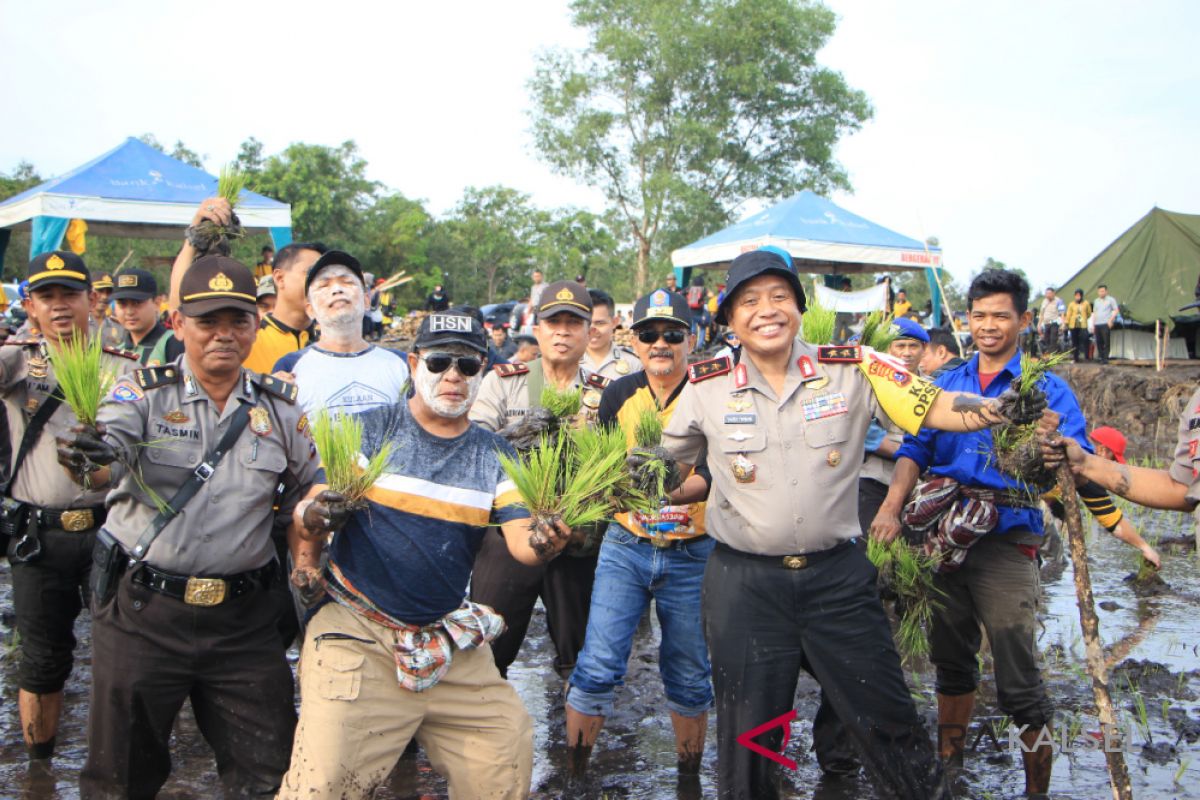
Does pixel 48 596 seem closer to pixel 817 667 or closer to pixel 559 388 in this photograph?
pixel 559 388

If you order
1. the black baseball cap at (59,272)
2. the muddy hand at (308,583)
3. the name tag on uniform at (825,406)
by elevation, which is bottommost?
the muddy hand at (308,583)

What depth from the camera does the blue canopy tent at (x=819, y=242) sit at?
63.2ft

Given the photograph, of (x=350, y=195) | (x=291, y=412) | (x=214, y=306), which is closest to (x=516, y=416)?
(x=291, y=412)

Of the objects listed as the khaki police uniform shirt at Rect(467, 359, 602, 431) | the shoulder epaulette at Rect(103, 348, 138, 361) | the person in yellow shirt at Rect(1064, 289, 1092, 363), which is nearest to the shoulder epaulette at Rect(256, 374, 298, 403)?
the shoulder epaulette at Rect(103, 348, 138, 361)

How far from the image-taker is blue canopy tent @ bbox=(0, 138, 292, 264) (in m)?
14.5

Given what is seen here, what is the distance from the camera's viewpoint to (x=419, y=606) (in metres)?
3.44

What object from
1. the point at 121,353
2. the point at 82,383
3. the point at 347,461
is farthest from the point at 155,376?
the point at 121,353

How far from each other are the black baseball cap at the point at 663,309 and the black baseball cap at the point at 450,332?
4.43 ft

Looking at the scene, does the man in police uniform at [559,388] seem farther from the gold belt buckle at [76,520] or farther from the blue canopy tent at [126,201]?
the blue canopy tent at [126,201]

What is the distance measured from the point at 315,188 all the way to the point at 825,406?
1638 inches

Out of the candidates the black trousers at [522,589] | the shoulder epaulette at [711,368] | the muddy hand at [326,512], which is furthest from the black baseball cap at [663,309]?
the muddy hand at [326,512]

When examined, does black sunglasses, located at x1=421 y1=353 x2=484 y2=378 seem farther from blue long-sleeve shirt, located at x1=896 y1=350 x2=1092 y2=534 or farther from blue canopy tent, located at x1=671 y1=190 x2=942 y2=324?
blue canopy tent, located at x1=671 y1=190 x2=942 y2=324

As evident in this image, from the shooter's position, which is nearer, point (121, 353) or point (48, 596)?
point (48, 596)

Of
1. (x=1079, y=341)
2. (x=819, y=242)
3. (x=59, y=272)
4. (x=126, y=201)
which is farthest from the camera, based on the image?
(x=1079, y=341)
